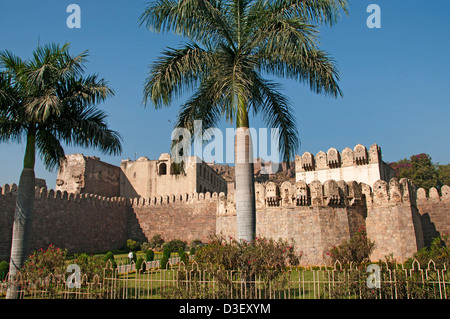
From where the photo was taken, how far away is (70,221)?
2678 cm

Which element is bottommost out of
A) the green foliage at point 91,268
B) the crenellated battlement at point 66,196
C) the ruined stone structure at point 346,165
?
the green foliage at point 91,268

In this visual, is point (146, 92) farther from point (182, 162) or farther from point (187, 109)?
point (182, 162)

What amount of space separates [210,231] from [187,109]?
783 inches

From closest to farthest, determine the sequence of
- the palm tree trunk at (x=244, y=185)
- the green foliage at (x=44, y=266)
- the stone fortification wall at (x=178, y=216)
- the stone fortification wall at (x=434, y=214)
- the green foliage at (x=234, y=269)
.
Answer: the green foliage at (x=234, y=269), the palm tree trunk at (x=244, y=185), the green foliage at (x=44, y=266), the stone fortification wall at (x=434, y=214), the stone fortification wall at (x=178, y=216)

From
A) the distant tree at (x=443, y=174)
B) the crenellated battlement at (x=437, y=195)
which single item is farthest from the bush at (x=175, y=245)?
the distant tree at (x=443, y=174)

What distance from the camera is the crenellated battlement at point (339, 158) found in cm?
2598

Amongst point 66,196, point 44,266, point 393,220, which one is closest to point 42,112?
point 44,266

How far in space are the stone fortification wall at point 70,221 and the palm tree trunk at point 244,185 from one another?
1910 centimetres

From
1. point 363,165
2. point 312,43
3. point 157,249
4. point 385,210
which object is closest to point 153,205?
point 157,249

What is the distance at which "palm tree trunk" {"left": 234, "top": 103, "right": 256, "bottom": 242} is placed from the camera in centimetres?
875

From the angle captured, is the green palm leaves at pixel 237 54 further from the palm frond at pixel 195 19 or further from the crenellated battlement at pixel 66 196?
the crenellated battlement at pixel 66 196

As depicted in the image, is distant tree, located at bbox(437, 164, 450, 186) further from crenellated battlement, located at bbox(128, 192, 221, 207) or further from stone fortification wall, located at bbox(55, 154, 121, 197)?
stone fortification wall, located at bbox(55, 154, 121, 197)

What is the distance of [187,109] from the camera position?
34.8 ft
